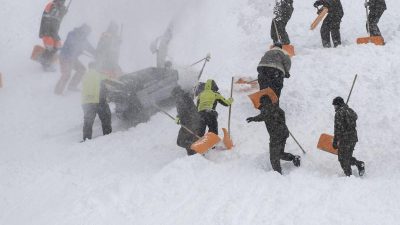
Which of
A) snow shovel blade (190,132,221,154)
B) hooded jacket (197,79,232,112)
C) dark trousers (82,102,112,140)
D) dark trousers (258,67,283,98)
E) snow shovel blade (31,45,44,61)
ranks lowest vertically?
dark trousers (82,102,112,140)

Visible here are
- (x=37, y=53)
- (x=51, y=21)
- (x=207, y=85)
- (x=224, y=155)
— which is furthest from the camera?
(x=37, y=53)

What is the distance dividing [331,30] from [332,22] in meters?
0.18

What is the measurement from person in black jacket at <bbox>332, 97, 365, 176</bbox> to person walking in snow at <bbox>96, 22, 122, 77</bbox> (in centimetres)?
752

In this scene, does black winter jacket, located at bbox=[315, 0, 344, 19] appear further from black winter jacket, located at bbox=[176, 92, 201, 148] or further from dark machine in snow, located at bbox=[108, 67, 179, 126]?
black winter jacket, located at bbox=[176, 92, 201, 148]

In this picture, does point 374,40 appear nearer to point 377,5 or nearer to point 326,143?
point 377,5

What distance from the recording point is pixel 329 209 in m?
6.30

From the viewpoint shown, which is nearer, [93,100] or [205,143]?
[205,143]

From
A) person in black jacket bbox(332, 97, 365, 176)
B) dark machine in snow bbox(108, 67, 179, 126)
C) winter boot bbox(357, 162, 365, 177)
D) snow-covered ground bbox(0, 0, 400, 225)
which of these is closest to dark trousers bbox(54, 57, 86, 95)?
snow-covered ground bbox(0, 0, 400, 225)

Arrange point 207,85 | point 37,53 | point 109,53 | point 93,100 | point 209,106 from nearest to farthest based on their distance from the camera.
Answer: point 209,106
point 207,85
point 93,100
point 109,53
point 37,53

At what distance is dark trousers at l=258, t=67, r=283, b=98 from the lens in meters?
8.86

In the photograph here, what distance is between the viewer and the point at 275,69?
8836 mm

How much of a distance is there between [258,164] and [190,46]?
7550 millimetres

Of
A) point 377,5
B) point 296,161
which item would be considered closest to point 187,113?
point 296,161

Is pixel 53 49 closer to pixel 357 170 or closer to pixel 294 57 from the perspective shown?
pixel 294 57
